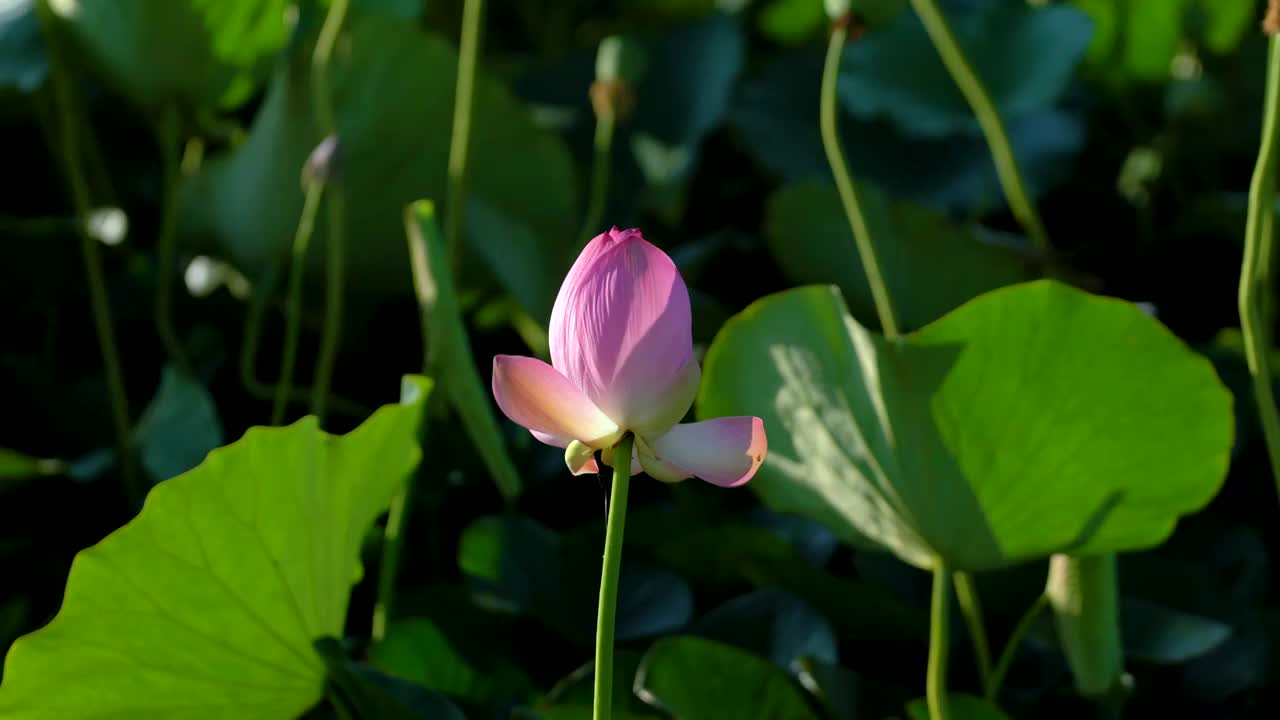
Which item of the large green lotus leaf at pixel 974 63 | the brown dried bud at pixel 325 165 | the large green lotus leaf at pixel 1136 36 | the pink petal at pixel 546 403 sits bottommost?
the large green lotus leaf at pixel 1136 36

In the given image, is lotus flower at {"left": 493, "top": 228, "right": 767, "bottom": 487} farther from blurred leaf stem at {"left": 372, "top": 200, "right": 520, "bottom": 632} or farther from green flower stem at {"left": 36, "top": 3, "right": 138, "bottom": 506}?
green flower stem at {"left": 36, "top": 3, "right": 138, "bottom": 506}

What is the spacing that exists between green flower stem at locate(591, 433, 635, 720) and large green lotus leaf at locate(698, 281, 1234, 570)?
0.39 ft

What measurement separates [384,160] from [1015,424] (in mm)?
329

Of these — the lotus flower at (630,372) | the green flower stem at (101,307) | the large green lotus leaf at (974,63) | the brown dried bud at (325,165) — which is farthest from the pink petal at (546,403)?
the large green lotus leaf at (974,63)

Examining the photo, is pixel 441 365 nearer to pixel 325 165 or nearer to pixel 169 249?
pixel 325 165

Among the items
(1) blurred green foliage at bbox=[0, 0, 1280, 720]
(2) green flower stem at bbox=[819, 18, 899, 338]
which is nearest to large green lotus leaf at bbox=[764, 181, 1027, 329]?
(1) blurred green foliage at bbox=[0, 0, 1280, 720]

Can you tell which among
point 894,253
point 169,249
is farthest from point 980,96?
point 169,249

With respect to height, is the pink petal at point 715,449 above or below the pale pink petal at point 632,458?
above

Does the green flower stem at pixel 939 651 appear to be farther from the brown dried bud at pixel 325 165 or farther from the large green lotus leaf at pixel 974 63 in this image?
the large green lotus leaf at pixel 974 63

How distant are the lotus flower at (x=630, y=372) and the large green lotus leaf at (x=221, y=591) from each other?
4.4 inches

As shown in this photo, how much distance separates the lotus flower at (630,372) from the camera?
0.21 meters

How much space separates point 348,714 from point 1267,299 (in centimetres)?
38

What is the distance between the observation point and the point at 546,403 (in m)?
0.21

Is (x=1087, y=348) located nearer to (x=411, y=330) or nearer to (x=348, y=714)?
(x=348, y=714)
